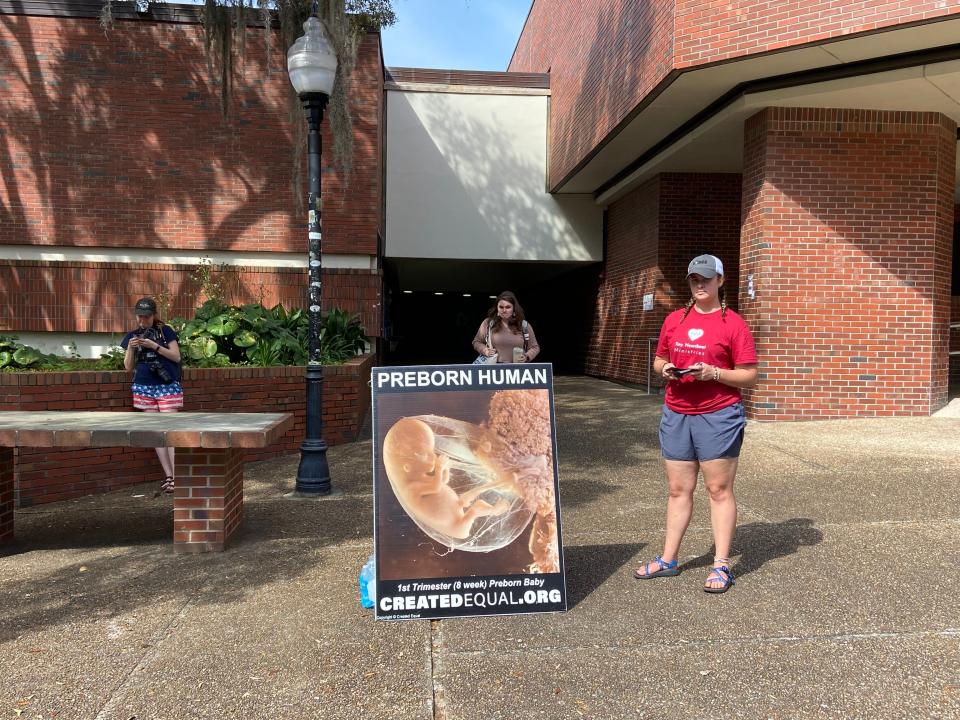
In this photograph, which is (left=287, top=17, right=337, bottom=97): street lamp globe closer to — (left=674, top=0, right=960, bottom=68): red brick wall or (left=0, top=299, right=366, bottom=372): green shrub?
(left=0, top=299, right=366, bottom=372): green shrub

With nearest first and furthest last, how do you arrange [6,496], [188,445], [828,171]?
[188,445], [6,496], [828,171]

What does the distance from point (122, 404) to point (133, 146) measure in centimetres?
873

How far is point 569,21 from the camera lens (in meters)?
15.8

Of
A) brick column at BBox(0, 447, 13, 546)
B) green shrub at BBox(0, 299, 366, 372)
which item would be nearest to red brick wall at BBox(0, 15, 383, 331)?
green shrub at BBox(0, 299, 366, 372)

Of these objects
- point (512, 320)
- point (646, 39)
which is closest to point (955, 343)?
point (646, 39)

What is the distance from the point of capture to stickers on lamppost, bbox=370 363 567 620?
3.79 m

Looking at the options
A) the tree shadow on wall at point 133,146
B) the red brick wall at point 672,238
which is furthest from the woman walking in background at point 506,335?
the tree shadow on wall at point 133,146

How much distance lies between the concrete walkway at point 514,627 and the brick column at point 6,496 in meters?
0.15

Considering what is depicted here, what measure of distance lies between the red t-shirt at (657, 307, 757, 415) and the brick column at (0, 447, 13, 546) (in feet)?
14.4

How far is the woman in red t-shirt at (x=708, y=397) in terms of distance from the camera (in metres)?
3.89

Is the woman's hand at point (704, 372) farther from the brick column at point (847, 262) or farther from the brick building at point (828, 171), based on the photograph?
the brick column at point (847, 262)

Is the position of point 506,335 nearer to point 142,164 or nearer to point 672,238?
point 672,238

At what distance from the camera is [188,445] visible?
→ 4.58 metres

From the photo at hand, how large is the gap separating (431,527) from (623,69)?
920 cm
